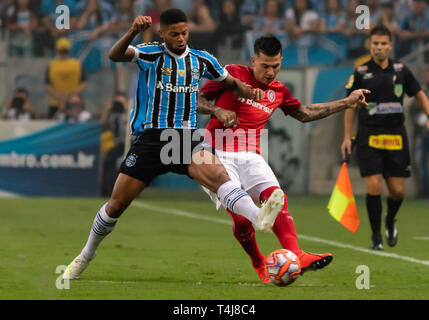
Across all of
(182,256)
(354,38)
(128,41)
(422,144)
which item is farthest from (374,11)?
(128,41)

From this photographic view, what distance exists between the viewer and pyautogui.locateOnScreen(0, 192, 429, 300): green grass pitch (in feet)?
20.2

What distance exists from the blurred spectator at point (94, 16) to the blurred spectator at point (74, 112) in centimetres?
205

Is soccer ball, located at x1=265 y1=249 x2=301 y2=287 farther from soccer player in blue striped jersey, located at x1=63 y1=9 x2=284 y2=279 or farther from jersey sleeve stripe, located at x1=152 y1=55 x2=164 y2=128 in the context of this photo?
jersey sleeve stripe, located at x1=152 y1=55 x2=164 y2=128

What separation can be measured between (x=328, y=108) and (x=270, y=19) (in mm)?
12501

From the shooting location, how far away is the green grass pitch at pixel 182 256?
6.15 metres

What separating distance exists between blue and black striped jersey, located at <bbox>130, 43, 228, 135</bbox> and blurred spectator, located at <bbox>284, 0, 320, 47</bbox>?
490 inches

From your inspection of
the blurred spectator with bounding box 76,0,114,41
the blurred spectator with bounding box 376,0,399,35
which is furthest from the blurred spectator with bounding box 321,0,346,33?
the blurred spectator with bounding box 76,0,114,41

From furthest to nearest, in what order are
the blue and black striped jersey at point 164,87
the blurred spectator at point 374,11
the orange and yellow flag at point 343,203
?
the blurred spectator at point 374,11, the orange and yellow flag at point 343,203, the blue and black striped jersey at point 164,87

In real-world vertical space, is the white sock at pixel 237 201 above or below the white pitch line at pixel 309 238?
above

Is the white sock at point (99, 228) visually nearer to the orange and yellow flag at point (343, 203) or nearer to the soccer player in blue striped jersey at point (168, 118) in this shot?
the soccer player in blue striped jersey at point (168, 118)

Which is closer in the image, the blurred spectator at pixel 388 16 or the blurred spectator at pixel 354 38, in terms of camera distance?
the blurred spectator at pixel 354 38

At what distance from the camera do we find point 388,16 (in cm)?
1859

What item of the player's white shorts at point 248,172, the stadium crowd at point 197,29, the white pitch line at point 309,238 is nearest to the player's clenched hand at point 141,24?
the player's white shorts at point 248,172

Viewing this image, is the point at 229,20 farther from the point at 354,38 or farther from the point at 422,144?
the point at 422,144
